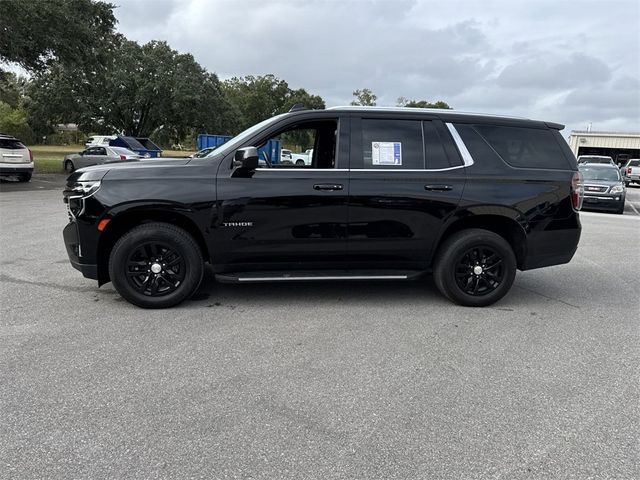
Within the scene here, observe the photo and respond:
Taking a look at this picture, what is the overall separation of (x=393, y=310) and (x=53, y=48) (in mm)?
17505

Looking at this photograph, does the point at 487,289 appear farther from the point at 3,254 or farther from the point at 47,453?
the point at 3,254

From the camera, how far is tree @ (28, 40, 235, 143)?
36.3 meters

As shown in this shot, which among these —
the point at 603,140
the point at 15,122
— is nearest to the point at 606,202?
the point at 603,140

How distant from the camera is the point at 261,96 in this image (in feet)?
197

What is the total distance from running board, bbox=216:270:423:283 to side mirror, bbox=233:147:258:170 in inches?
41.1

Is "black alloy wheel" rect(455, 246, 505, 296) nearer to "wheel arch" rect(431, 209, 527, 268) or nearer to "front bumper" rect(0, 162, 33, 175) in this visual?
"wheel arch" rect(431, 209, 527, 268)

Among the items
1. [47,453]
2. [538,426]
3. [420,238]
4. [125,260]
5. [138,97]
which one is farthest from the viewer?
[138,97]

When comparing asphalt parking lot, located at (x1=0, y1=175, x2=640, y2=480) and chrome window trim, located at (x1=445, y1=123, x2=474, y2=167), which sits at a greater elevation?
chrome window trim, located at (x1=445, y1=123, x2=474, y2=167)

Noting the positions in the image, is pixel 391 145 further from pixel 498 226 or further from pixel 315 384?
pixel 315 384

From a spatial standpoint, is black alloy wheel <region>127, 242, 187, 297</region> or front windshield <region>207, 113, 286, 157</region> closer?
black alloy wheel <region>127, 242, 187, 297</region>

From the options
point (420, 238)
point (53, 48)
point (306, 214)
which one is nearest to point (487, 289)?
point (420, 238)

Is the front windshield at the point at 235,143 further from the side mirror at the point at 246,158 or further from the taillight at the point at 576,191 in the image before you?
the taillight at the point at 576,191

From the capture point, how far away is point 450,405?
3.21 metres

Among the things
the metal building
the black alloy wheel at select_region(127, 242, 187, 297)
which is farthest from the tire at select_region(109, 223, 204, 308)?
the metal building
